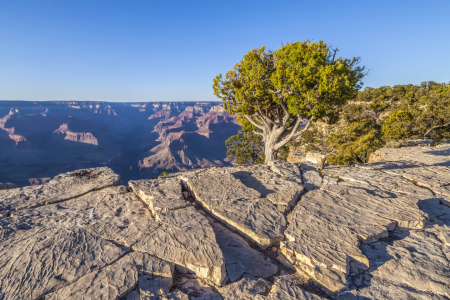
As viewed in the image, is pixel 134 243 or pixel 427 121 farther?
pixel 427 121

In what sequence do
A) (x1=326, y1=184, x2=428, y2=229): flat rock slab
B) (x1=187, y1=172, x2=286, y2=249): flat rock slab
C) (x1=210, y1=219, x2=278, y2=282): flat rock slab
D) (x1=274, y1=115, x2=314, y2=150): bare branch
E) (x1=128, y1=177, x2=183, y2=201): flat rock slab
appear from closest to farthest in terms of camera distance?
(x1=210, y1=219, x2=278, y2=282): flat rock slab
(x1=187, y1=172, x2=286, y2=249): flat rock slab
(x1=326, y1=184, x2=428, y2=229): flat rock slab
(x1=128, y1=177, x2=183, y2=201): flat rock slab
(x1=274, y1=115, x2=314, y2=150): bare branch

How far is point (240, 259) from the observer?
3053 millimetres

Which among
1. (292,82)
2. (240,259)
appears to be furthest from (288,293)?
(292,82)

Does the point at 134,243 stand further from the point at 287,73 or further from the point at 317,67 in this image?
the point at 317,67

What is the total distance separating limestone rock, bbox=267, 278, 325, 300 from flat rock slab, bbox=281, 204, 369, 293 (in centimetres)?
37

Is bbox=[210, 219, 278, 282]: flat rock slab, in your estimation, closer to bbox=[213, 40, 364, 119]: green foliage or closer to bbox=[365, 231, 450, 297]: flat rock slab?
bbox=[365, 231, 450, 297]: flat rock slab

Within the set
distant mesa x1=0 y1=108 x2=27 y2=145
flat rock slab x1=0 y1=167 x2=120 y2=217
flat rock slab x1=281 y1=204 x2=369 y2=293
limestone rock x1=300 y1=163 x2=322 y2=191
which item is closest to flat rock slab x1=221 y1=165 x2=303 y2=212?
limestone rock x1=300 y1=163 x2=322 y2=191

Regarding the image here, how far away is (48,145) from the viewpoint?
303ft

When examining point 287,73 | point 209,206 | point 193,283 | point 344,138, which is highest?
point 287,73

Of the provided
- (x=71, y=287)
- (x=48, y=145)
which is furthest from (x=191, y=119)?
(x=71, y=287)

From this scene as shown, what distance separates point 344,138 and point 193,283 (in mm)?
8445

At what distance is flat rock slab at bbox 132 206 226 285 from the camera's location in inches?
106

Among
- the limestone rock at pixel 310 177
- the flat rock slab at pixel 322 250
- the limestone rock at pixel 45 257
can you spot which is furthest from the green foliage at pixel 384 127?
the limestone rock at pixel 45 257

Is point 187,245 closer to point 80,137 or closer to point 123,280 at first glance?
point 123,280
